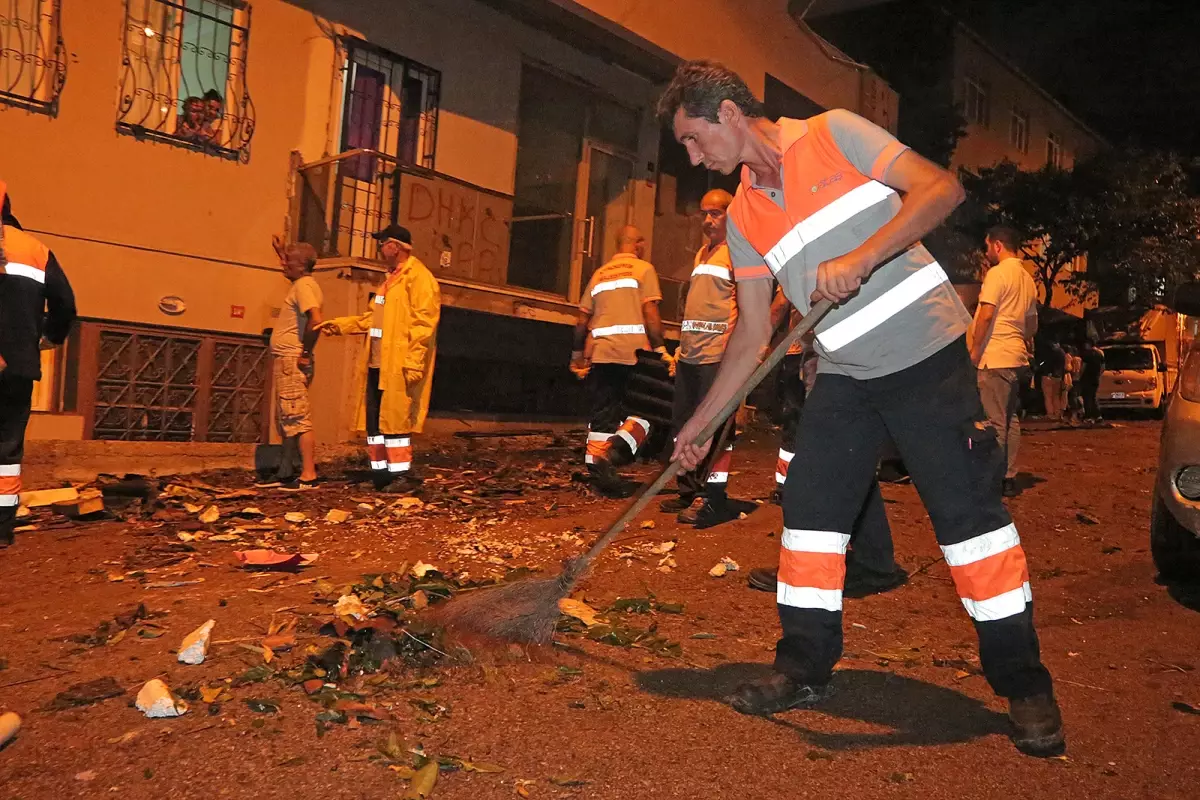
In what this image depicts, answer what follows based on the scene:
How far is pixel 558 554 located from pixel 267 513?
7.87 ft

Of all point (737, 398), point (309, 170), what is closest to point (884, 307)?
point (737, 398)

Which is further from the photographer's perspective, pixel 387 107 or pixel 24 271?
pixel 387 107

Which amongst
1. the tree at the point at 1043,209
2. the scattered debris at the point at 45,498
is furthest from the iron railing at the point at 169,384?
the tree at the point at 1043,209

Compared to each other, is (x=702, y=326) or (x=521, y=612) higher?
(x=702, y=326)

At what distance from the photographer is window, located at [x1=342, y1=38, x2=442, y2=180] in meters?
10.6

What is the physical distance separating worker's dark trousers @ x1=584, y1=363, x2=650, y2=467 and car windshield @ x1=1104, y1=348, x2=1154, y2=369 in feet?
63.8

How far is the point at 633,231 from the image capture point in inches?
283

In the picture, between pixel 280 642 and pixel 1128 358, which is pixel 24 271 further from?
pixel 1128 358

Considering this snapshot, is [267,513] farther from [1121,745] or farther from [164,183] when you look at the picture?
[1121,745]

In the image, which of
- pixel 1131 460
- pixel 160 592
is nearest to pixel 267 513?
pixel 160 592

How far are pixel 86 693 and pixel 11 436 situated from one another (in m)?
2.71

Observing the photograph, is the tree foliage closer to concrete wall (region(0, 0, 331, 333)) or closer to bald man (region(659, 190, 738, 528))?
concrete wall (region(0, 0, 331, 333))

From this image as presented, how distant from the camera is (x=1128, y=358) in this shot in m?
22.3

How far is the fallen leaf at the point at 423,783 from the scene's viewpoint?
2293mm
